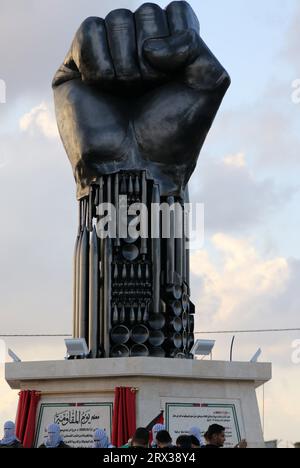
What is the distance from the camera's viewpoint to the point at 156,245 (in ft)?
79.4

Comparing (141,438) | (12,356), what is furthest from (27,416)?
(141,438)

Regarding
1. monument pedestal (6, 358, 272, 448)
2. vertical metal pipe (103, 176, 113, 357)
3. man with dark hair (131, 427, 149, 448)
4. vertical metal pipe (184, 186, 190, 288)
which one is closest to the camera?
man with dark hair (131, 427, 149, 448)

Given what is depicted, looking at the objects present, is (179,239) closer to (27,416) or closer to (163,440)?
(27,416)

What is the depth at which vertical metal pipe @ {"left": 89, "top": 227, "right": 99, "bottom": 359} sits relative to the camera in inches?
931

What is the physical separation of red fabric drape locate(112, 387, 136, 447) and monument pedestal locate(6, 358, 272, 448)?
0.20 metres

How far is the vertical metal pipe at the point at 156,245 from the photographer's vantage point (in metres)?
23.9

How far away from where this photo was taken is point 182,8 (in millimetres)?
24891

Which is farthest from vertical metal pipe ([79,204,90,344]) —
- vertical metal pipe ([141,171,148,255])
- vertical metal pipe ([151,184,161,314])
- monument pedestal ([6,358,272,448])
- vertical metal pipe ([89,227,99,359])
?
monument pedestal ([6,358,272,448])

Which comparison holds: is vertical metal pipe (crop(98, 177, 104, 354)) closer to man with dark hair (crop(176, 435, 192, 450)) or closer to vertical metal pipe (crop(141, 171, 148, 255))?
vertical metal pipe (crop(141, 171, 148, 255))

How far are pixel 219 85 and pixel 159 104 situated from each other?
1496mm

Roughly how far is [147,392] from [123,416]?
2.66 ft

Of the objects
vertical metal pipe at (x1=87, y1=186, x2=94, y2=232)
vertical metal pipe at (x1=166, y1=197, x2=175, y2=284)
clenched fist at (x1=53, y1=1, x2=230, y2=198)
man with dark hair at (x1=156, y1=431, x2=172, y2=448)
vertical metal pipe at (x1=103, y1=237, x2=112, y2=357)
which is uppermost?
clenched fist at (x1=53, y1=1, x2=230, y2=198)
